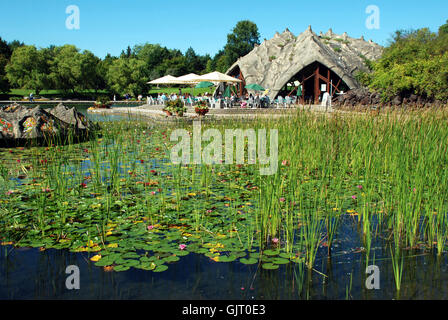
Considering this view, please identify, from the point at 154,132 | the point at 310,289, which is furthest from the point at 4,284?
the point at 154,132

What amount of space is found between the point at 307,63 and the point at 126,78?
27363mm

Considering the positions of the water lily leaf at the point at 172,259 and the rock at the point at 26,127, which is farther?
the rock at the point at 26,127

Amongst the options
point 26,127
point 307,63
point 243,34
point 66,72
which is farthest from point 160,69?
point 26,127

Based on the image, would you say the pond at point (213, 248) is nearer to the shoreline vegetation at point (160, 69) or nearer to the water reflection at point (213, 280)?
the water reflection at point (213, 280)

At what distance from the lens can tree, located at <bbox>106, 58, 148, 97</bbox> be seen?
45.5m

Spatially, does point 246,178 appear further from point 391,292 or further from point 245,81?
point 245,81

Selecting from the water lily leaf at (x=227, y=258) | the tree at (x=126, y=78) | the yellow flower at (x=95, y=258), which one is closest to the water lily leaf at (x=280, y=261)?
the water lily leaf at (x=227, y=258)

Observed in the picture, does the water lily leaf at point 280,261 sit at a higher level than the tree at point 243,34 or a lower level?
lower

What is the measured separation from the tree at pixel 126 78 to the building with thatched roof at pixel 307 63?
16.3 metres

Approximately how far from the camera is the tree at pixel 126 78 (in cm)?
4550

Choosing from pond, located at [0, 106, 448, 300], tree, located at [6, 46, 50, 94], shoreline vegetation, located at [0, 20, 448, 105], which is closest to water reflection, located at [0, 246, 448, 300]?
pond, located at [0, 106, 448, 300]

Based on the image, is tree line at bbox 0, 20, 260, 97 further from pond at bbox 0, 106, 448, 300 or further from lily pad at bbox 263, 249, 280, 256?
lily pad at bbox 263, 249, 280, 256
